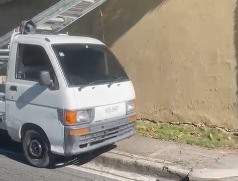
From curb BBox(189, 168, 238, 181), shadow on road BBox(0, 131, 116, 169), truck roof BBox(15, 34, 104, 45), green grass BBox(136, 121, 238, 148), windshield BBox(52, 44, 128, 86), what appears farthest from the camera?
green grass BBox(136, 121, 238, 148)

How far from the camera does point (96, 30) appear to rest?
9.65 m

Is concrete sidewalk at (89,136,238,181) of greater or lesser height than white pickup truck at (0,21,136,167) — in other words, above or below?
below

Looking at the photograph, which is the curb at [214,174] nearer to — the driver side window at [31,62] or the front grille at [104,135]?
the front grille at [104,135]

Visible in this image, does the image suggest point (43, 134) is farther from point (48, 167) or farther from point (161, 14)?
point (161, 14)

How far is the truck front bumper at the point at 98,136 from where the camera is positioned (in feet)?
20.3

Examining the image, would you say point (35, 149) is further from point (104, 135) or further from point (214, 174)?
point (214, 174)

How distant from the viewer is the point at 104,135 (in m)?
6.56

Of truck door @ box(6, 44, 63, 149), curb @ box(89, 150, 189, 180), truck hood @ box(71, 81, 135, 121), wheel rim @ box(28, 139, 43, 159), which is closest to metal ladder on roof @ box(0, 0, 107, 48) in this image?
truck door @ box(6, 44, 63, 149)

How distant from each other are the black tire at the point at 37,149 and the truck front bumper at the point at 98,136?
0.46 meters

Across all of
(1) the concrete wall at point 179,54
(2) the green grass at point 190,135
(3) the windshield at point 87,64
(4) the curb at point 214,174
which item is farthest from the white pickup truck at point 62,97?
(1) the concrete wall at point 179,54

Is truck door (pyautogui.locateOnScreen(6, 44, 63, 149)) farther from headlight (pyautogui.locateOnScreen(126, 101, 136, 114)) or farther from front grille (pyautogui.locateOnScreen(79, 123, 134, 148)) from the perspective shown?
headlight (pyautogui.locateOnScreen(126, 101, 136, 114))

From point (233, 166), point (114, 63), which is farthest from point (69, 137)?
point (233, 166)

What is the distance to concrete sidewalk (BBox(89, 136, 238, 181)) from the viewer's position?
6145 mm

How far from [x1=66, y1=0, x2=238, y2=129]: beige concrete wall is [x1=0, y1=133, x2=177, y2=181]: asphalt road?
2244 millimetres
